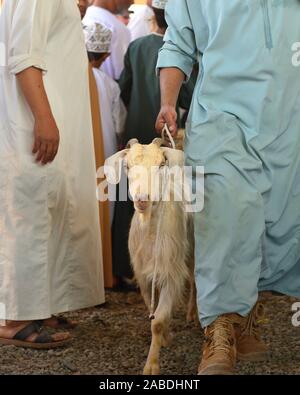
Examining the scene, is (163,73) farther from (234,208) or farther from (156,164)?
(234,208)

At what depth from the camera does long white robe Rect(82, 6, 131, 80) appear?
688 cm

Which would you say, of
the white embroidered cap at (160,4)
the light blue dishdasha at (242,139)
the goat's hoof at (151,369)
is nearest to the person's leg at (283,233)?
the light blue dishdasha at (242,139)

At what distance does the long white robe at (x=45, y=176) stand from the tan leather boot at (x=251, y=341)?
943mm

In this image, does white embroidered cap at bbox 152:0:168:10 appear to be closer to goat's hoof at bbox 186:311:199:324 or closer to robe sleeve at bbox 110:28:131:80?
robe sleeve at bbox 110:28:131:80

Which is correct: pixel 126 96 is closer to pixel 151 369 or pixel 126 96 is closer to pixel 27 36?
pixel 27 36

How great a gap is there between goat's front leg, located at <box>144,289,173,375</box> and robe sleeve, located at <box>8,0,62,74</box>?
1.29 m

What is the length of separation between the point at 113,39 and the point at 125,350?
3.03 metres

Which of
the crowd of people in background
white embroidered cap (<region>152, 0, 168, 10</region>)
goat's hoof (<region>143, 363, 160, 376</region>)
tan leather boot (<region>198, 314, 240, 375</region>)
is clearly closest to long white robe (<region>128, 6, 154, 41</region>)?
the crowd of people in background

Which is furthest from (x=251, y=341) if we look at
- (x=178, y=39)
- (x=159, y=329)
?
(x=178, y=39)

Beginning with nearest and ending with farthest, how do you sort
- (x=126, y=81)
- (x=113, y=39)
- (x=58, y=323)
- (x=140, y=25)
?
(x=58, y=323) → (x=126, y=81) → (x=113, y=39) → (x=140, y=25)

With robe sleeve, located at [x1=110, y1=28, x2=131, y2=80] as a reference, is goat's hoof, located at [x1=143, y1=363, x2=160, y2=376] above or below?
below

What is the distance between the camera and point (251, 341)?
434 centimetres

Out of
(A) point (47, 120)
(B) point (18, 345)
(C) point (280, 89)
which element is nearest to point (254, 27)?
(C) point (280, 89)

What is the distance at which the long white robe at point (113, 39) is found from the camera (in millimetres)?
6879
